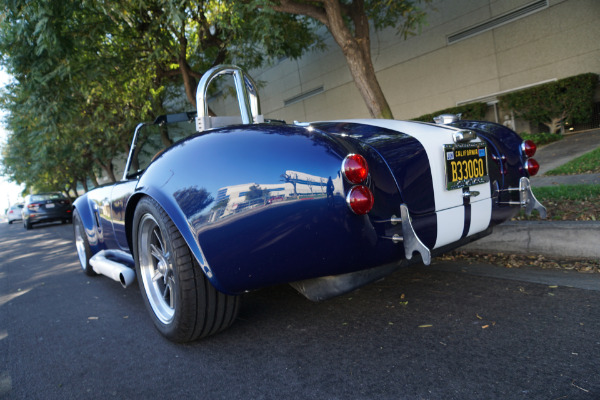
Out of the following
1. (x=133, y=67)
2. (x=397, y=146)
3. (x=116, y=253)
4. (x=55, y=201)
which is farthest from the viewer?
(x=55, y=201)

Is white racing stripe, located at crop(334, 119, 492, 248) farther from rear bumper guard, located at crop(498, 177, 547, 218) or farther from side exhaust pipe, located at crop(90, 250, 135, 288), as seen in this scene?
side exhaust pipe, located at crop(90, 250, 135, 288)

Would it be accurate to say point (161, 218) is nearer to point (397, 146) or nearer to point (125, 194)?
point (125, 194)

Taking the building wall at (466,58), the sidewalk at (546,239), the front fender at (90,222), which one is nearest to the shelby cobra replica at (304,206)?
the sidewalk at (546,239)

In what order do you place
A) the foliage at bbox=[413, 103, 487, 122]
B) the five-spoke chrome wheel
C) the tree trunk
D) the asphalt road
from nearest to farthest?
1. the asphalt road
2. the five-spoke chrome wheel
3. the tree trunk
4. the foliage at bbox=[413, 103, 487, 122]

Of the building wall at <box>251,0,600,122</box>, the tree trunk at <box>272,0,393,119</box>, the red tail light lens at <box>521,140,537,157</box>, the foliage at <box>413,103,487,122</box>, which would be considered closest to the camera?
the red tail light lens at <box>521,140,537,157</box>

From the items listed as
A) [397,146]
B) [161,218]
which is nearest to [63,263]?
[161,218]

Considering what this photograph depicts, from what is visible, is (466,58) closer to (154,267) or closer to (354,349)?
(154,267)

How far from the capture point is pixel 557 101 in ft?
31.2

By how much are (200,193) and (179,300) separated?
1.97ft

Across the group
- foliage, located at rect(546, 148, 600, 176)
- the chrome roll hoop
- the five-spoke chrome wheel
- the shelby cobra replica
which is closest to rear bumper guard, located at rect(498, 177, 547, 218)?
the shelby cobra replica

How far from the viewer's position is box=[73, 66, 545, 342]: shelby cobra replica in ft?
6.07

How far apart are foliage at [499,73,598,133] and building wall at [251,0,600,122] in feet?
1.66

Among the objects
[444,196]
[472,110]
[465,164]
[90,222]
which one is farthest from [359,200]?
[472,110]

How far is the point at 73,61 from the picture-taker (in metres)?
8.45
